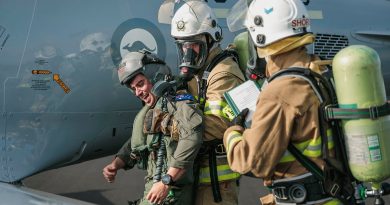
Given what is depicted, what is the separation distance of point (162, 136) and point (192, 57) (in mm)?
581

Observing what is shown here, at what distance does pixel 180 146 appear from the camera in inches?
115

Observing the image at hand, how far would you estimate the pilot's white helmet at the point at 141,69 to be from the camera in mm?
3162

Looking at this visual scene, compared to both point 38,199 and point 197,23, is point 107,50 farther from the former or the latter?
point 38,199

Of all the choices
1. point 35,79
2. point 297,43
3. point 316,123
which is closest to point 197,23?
point 297,43

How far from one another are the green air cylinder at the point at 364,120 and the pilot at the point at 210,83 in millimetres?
977

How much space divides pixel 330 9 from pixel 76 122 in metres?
3.32

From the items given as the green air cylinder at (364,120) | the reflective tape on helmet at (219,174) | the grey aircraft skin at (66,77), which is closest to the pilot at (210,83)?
the reflective tape on helmet at (219,174)

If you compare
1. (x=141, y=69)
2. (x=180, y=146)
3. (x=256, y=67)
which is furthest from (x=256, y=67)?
(x=141, y=69)

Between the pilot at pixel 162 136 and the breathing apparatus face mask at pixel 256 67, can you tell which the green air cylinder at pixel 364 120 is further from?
the pilot at pixel 162 136

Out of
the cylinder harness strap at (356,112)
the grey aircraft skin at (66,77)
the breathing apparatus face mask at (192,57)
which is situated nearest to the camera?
the cylinder harness strap at (356,112)

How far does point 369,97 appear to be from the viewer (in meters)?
2.20

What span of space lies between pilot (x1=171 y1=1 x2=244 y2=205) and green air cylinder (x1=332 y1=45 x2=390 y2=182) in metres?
0.98

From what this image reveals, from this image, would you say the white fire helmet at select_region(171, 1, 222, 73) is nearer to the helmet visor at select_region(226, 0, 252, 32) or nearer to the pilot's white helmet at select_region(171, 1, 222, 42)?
the pilot's white helmet at select_region(171, 1, 222, 42)

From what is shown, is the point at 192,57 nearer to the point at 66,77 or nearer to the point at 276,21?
the point at 276,21
